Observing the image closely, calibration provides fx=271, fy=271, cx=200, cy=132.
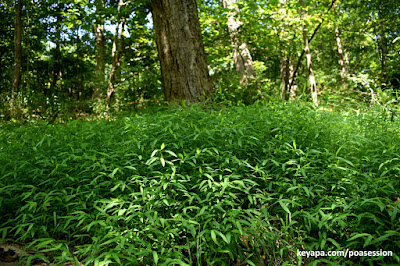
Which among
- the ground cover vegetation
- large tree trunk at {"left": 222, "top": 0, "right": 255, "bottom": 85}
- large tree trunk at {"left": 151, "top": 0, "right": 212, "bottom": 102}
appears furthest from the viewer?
large tree trunk at {"left": 222, "top": 0, "right": 255, "bottom": 85}

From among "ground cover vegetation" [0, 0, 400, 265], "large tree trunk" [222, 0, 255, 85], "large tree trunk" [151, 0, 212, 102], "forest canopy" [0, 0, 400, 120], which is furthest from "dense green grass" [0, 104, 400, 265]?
"large tree trunk" [222, 0, 255, 85]

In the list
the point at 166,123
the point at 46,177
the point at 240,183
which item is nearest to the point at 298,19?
the point at 166,123

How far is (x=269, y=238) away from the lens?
199cm

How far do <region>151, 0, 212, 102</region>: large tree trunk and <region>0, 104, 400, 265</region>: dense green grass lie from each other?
1284 millimetres

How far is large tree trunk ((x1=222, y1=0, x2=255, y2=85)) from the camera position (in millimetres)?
6898

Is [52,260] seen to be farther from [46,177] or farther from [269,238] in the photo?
[269,238]

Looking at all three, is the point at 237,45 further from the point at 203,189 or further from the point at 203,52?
the point at 203,189

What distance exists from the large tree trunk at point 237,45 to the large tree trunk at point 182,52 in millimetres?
2239

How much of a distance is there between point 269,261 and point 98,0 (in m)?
6.30

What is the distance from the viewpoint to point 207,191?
227 cm

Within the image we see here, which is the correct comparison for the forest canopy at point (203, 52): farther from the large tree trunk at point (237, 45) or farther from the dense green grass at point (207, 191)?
the dense green grass at point (207, 191)

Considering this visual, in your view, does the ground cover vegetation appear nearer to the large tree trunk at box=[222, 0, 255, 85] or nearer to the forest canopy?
the forest canopy

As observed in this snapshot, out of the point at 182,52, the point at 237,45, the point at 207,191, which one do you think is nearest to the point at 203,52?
the point at 182,52

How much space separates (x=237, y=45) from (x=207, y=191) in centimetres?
571
